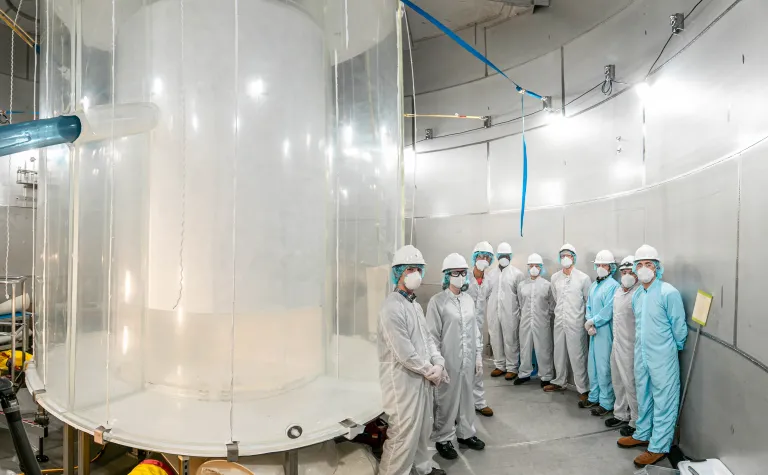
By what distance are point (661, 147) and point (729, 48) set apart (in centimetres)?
89

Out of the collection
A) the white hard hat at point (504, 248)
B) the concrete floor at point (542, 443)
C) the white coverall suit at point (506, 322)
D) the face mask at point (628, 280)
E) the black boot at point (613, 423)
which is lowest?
the concrete floor at point (542, 443)

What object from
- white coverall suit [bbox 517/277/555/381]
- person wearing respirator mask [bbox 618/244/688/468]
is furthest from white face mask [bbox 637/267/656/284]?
white coverall suit [bbox 517/277/555/381]

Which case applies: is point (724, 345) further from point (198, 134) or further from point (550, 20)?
point (550, 20)

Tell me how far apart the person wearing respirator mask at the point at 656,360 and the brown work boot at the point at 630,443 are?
0.03 meters

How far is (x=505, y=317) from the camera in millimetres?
4641

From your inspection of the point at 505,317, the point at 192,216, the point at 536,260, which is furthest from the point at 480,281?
the point at 192,216

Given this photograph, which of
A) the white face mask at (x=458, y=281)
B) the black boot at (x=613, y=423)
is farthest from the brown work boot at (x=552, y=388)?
the white face mask at (x=458, y=281)

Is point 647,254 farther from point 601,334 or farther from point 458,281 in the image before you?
point 458,281

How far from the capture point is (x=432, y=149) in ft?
19.5

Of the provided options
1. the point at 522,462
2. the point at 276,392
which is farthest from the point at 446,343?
the point at 276,392

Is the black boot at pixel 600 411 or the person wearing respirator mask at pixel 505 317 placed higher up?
the person wearing respirator mask at pixel 505 317

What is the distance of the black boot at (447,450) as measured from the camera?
2.85 meters

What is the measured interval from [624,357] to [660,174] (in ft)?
4.56

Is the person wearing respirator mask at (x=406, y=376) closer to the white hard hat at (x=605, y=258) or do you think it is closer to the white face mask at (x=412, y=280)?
the white face mask at (x=412, y=280)
